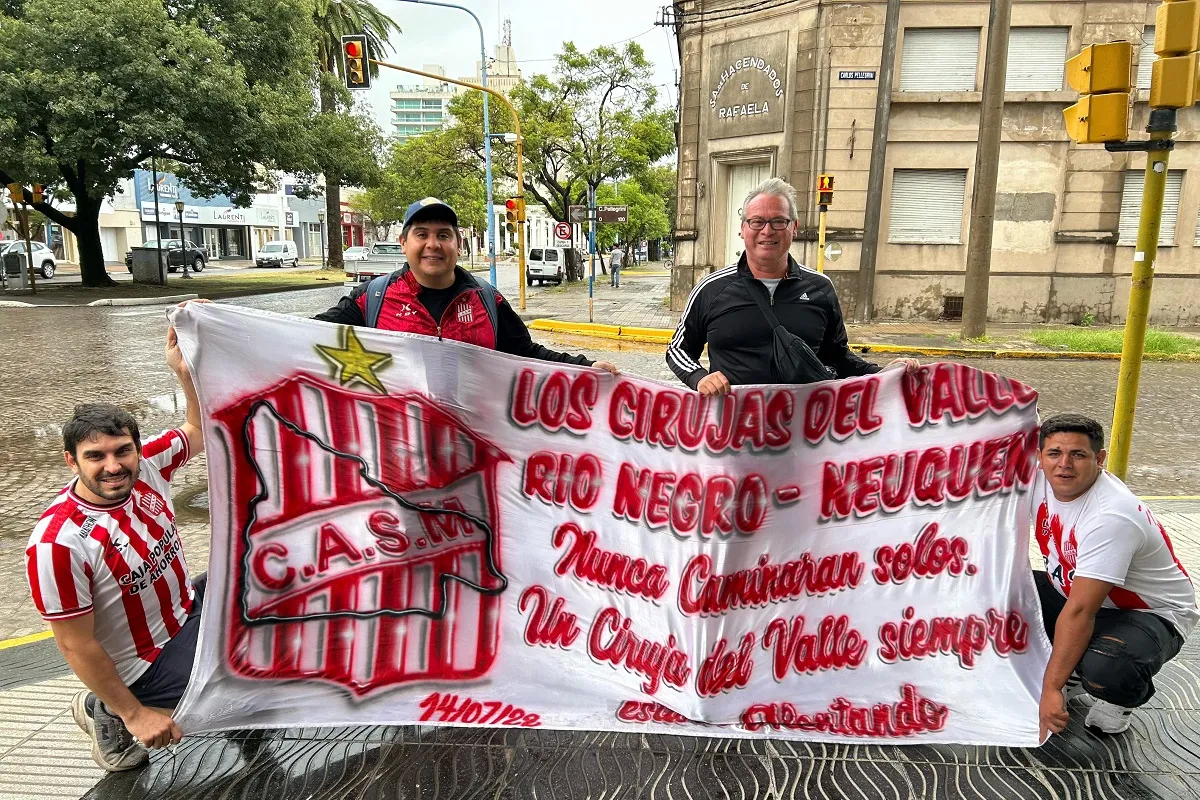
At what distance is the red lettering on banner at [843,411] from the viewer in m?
3.07

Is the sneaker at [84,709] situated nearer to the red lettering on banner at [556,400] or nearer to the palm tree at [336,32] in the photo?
the red lettering on banner at [556,400]

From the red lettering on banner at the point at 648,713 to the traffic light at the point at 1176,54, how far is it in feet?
14.1

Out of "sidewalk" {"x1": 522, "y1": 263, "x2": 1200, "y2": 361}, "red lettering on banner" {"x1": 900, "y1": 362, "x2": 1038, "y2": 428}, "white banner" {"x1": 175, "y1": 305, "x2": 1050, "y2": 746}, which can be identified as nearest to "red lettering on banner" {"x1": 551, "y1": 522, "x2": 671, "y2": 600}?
"white banner" {"x1": 175, "y1": 305, "x2": 1050, "y2": 746}

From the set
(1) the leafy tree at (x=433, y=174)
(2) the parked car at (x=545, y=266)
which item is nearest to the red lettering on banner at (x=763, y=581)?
(1) the leafy tree at (x=433, y=174)

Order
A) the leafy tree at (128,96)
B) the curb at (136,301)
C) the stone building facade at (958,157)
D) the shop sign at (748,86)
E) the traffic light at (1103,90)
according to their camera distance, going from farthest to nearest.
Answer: the curb at (136,301) < the leafy tree at (128,96) < the shop sign at (748,86) < the stone building facade at (958,157) < the traffic light at (1103,90)

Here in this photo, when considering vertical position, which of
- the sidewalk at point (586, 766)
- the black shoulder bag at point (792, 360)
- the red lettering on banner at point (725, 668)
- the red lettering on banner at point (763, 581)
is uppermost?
the black shoulder bag at point (792, 360)

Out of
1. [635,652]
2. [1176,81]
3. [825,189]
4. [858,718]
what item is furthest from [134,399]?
[825,189]

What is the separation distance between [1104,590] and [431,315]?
254 cm

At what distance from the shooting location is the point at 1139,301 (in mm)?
4410

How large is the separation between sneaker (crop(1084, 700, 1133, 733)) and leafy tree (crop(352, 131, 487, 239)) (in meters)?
24.8

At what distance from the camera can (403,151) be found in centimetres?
3788

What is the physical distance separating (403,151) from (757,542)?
38.3 m

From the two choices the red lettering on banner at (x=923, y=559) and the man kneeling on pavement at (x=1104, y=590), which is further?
the red lettering on banner at (x=923, y=559)

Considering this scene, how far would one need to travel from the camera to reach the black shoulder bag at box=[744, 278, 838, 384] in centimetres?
310
